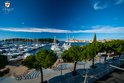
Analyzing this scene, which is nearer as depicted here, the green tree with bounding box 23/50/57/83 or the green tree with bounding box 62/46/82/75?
the green tree with bounding box 23/50/57/83

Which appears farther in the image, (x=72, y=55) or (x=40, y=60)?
(x=72, y=55)

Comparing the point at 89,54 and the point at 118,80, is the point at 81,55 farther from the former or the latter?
the point at 118,80

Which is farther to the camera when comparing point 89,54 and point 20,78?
point 89,54

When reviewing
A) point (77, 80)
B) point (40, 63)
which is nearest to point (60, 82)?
point (77, 80)

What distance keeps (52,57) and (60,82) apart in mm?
5115

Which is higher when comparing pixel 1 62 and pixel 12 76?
Answer: pixel 1 62

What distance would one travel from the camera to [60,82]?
29812 mm

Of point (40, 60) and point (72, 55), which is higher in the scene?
point (72, 55)

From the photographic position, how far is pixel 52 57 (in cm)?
2808

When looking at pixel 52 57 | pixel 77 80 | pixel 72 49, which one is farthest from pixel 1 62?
pixel 72 49

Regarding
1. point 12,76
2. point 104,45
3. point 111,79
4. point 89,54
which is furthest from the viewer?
point 104,45

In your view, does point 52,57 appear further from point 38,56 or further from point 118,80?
point 118,80

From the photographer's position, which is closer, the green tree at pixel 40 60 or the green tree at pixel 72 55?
the green tree at pixel 40 60

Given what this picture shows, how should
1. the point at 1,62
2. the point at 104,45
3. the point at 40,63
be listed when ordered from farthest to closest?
1. the point at 104,45
2. the point at 40,63
3. the point at 1,62
